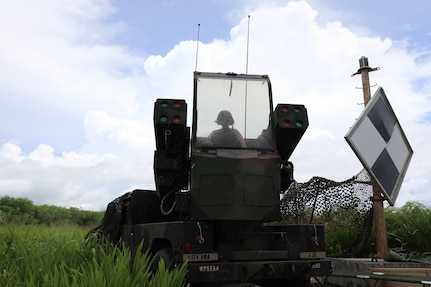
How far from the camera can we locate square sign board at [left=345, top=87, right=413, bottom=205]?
714 centimetres

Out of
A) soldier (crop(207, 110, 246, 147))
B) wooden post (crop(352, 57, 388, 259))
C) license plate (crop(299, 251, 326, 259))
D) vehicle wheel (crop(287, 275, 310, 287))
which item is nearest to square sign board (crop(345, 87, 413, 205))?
wooden post (crop(352, 57, 388, 259))

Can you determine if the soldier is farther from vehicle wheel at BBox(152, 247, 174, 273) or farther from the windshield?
vehicle wheel at BBox(152, 247, 174, 273)

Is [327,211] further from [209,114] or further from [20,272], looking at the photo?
[20,272]

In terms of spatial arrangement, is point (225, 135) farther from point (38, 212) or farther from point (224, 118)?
point (38, 212)

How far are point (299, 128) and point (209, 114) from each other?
129 centimetres

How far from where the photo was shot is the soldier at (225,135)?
6.06 m

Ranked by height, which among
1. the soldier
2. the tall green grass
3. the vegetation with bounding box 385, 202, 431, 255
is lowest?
the tall green grass

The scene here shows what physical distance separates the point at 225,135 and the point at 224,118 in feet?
0.89

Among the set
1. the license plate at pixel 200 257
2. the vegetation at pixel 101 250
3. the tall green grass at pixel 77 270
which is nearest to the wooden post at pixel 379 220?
the vegetation at pixel 101 250

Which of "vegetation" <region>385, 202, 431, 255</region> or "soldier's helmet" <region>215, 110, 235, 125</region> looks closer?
"soldier's helmet" <region>215, 110, 235, 125</region>

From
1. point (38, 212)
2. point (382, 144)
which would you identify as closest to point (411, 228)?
point (382, 144)

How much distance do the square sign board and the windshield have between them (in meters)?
1.57

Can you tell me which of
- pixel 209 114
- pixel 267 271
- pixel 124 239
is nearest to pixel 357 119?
pixel 209 114

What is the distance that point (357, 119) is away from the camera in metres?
7.22
